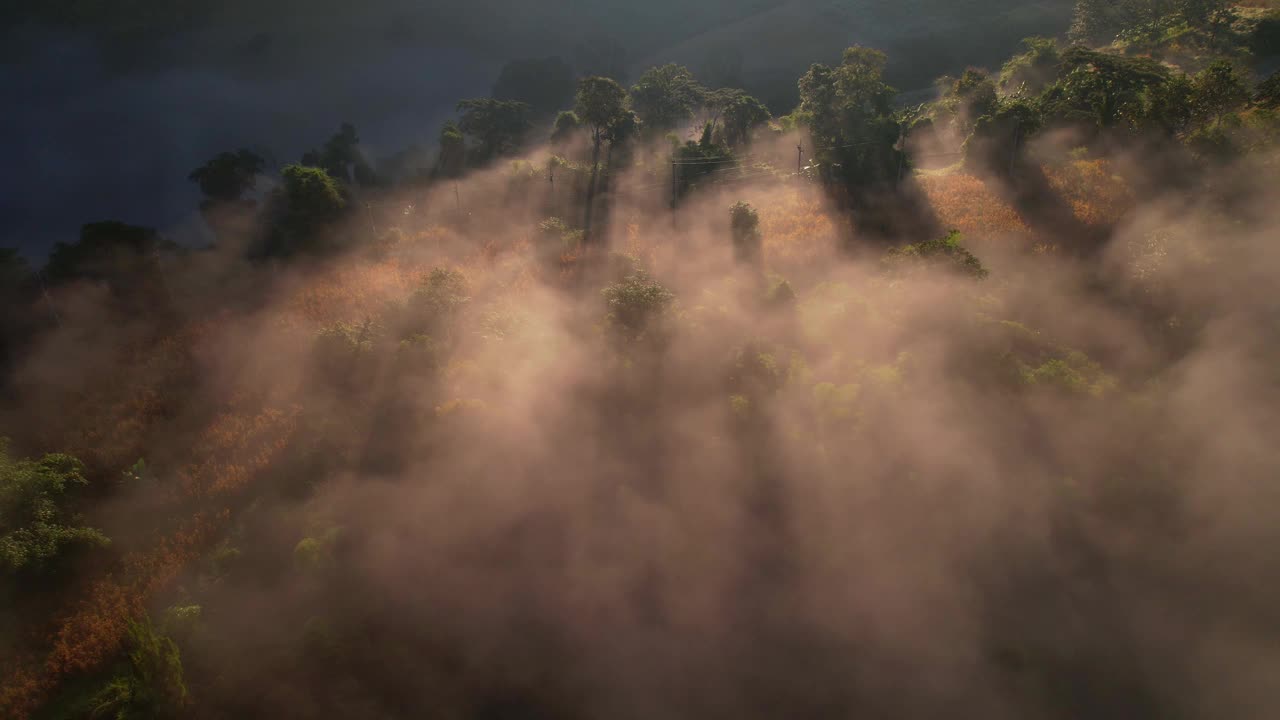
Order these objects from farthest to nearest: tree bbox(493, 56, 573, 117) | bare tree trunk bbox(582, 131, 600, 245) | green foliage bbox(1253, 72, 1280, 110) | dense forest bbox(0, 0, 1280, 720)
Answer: tree bbox(493, 56, 573, 117) → bare tree trunk bbox(582, 131, 600, 245) → green foliage bbox(1253, 72, 1280, 110) → dense forest bbox(0, 0, 1280, 720)

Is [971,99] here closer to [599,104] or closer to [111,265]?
[599,104]

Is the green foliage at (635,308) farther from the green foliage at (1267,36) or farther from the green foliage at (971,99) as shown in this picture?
the green foliage at (1267,36)

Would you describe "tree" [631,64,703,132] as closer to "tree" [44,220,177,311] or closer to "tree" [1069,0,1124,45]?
"tree" [44,220,177,311]

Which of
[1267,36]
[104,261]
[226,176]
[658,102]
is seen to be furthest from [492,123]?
[1267,36]

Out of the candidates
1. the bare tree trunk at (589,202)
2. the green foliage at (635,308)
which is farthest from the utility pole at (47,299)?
the green foliage at (635,308)

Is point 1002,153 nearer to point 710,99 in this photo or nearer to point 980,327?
point 980,327

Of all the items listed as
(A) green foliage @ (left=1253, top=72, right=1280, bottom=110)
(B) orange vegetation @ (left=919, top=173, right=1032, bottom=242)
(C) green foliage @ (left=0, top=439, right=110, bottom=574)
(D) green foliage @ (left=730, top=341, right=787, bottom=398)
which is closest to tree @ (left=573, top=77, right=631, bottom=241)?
(B) orange vegetation @ (left=919, top=173, right=1032, bottom=242)
